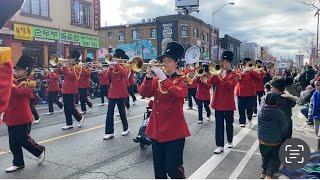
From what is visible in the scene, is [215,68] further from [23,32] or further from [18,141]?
[23,32]

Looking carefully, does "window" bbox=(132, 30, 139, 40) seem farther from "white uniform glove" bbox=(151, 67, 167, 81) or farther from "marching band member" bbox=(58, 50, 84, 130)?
"white uniform glove" bbox=(151, 67, 167, 81)

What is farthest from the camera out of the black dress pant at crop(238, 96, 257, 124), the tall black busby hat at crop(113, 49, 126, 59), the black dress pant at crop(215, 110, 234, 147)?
the black dress pant at crop(238, 96, 257, 124)

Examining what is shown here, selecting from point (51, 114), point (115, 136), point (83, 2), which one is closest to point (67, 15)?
point (83, 2)

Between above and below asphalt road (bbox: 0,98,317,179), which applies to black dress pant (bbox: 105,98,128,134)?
above

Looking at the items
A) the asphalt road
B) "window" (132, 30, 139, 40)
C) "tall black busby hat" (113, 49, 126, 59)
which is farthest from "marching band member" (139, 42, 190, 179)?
"window" (132, 30, 139, 40)

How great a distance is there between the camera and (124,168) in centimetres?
650

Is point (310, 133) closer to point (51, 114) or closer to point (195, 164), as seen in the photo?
point (195, 164)

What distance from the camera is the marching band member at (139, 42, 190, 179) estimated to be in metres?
4.62

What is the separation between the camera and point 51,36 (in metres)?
24.5

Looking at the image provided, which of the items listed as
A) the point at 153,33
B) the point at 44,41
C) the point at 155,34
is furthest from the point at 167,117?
the point at 153,33

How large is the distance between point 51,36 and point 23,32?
2.69 metres

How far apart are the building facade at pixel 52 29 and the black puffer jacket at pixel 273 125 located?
15651mm

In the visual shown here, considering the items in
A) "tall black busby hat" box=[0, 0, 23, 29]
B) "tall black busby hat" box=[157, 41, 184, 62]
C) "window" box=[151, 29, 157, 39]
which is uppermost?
"window" box=[151, 29, 157, 39]

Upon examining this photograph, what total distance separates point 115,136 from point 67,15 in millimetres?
19024
